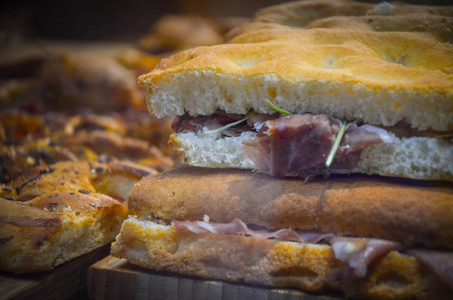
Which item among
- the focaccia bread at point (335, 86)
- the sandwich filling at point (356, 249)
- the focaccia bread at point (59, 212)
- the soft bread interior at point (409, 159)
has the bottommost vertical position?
the focaccia bread at point (59, 212)

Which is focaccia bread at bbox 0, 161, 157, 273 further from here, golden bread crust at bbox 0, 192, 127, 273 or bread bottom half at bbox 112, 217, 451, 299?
bread bottom half at bbox 112, 217, 451, 299

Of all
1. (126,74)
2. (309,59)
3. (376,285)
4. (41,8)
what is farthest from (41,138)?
(376,285)

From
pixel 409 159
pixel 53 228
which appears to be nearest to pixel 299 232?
pixel 409 159

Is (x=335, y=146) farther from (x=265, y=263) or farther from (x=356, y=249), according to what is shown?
(x=265, y=263)

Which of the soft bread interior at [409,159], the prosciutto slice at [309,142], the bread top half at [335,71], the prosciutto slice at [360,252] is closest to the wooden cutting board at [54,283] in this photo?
the bread top half at [335,71]

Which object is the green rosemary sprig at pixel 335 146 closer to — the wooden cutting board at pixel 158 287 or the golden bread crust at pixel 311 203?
the golden bread crust at pixel 311 203

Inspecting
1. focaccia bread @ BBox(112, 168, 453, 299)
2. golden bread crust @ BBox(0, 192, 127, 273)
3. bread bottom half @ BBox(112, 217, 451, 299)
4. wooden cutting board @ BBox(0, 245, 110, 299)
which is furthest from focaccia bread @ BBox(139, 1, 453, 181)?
wooden cutting board @ BBox(0, 245, 110, 299)
